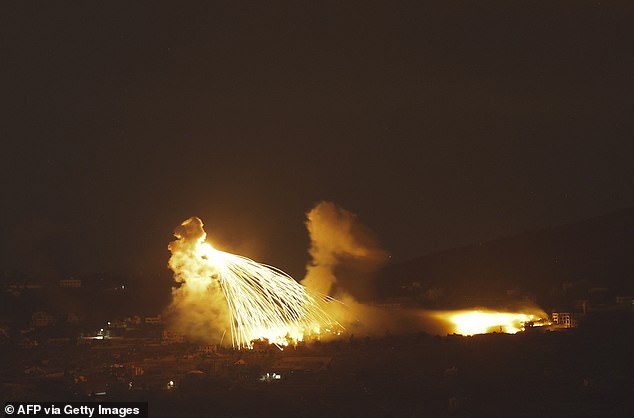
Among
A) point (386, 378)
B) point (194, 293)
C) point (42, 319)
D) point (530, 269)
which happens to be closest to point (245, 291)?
point (194, 293)

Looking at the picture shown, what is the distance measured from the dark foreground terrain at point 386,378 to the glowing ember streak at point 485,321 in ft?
10.9

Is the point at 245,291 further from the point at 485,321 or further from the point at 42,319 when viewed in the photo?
the point at 42,319

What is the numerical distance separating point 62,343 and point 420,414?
20530mm

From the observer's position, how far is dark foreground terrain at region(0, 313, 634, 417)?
29453 millimetres

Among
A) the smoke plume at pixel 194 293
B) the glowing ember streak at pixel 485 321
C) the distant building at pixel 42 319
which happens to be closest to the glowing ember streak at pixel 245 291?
the smoke plume at pixel 194 293

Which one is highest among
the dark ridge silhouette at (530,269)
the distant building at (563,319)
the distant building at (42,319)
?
the dark ridge silhouette at (530,269)

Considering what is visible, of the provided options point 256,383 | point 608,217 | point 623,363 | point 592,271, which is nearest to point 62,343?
point 256,383

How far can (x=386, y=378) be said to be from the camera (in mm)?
32438

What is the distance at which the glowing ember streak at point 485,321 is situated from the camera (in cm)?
4144

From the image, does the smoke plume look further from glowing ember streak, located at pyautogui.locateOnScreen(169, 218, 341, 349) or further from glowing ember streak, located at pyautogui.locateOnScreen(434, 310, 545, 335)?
glowing ember streak, located at pyautogui.locateOnScreen(434, 310, 545, 335)

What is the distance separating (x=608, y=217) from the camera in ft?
215

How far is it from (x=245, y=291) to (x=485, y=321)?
10.9 metres

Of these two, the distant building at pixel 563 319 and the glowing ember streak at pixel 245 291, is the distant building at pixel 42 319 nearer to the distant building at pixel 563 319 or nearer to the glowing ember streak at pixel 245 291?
the glowing ember streak at pixel 245 291

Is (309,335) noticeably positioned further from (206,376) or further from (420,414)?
(420,414)
